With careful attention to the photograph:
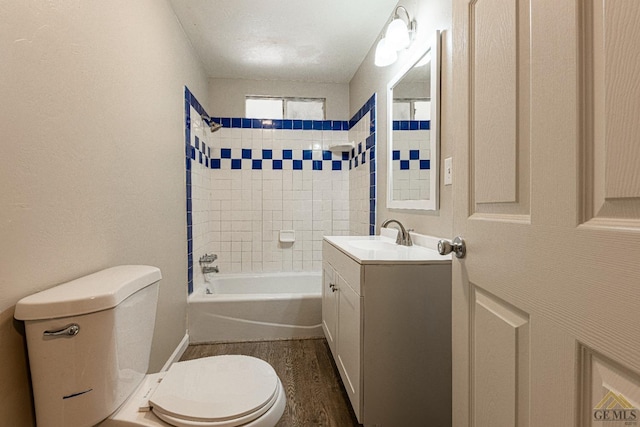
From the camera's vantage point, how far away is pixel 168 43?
2096 millimetres

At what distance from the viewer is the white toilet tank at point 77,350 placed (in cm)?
87

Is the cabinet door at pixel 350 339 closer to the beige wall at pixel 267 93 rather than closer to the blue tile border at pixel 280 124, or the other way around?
the blue tile border at pixel 280 124

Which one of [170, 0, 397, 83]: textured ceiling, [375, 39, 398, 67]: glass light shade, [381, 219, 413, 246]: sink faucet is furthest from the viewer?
[170, 0, 397, 83]: textured ceiling

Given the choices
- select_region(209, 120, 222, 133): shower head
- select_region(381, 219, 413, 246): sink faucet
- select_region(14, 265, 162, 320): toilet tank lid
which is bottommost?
select_region(14, 265, 162, 320): toilet tank lid

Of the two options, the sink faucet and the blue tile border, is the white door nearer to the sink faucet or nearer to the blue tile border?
the sink faucet

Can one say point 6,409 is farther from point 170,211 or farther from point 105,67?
point 170,211

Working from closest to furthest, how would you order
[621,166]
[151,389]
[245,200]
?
[621,166]
[151,389]
[245,200]

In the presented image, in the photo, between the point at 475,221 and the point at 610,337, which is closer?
the point at 610,337

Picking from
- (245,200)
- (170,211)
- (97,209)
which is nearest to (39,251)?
(97,209)

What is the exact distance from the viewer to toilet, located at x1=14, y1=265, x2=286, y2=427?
0.87 m

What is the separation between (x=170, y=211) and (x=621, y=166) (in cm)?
214

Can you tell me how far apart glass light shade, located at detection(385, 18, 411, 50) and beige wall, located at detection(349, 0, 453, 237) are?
53 millimetres

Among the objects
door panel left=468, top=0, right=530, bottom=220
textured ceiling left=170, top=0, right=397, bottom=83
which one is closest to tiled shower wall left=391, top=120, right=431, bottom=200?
textured ceiling left=170, top=0, right=397, bottom=83

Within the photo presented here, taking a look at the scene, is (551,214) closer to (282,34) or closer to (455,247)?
(455,247)
